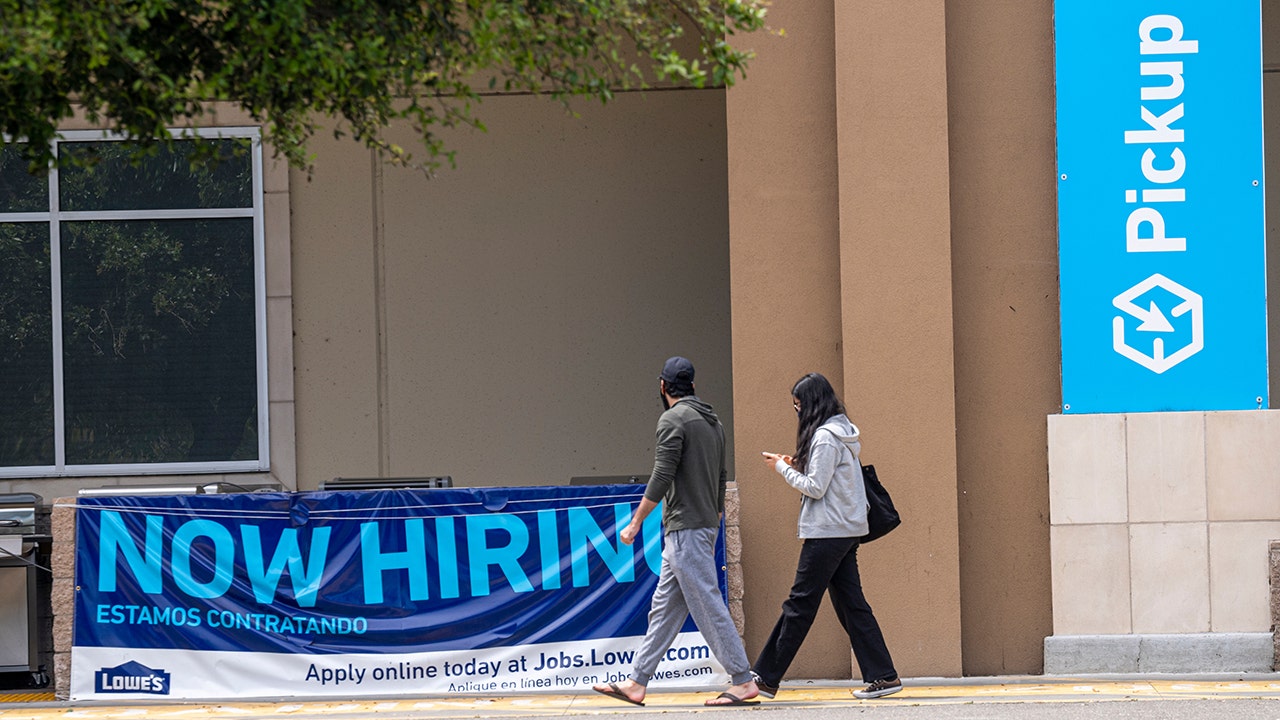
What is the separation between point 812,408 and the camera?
7.92m

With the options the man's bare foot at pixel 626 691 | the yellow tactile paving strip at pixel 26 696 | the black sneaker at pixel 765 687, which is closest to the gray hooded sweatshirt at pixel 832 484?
the black sneaker at pixel 765 687

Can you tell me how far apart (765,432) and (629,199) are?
12.3ft

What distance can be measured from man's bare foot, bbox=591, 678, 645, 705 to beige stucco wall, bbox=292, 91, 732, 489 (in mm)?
3927

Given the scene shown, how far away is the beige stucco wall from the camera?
11836mm

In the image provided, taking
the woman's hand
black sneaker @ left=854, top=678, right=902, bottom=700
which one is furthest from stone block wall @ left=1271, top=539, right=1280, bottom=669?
the woman's hand

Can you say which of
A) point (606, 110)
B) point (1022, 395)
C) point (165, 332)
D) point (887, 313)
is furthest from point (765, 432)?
point (165, 332)

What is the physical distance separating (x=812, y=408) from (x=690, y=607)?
1263 millimetres

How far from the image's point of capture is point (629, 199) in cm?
1194

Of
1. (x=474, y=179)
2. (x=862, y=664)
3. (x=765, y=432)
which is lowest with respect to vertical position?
(x=862, y=664)

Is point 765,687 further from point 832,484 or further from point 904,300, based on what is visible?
point 904,300

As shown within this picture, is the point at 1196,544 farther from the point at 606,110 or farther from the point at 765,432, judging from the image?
the point at 606,110

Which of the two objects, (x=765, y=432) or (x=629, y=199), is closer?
(x=765, y=432)

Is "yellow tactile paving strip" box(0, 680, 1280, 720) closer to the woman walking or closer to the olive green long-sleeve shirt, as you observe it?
the woman walking

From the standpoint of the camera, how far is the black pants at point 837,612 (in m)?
7.89
